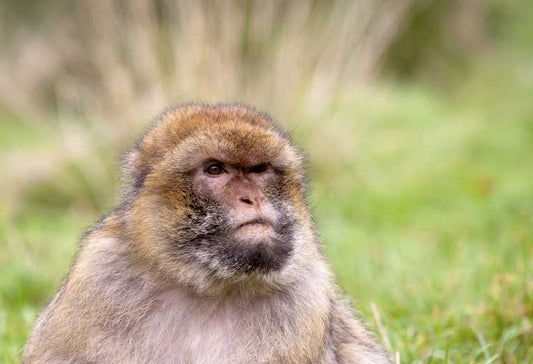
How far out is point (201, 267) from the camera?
2891mm

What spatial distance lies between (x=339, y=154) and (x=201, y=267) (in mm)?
6001

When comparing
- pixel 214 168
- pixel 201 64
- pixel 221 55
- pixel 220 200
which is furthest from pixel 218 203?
pixel 221 55

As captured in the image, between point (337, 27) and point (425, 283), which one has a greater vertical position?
point (337, 27)

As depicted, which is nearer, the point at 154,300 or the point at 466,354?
the point at 154,300

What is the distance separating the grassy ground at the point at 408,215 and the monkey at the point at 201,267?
1.15 metres

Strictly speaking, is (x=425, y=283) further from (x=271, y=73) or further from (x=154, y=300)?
(x=271, y=73)

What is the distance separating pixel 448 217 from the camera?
753 centimetres

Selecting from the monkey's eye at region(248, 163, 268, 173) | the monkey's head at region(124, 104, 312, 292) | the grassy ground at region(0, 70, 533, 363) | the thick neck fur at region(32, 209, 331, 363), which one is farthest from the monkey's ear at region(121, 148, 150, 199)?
the grassy ground at region(0, 70, 533, 363)

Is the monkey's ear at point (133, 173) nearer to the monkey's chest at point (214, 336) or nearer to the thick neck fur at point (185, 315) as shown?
the thick neck fur at point (185, 315)

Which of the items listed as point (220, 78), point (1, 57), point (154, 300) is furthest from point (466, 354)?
point (1, 57)

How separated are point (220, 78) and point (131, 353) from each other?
18.5 feet

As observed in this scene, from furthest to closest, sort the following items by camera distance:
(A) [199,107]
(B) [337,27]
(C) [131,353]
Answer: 1. (B) [337,27]
2. (A) [199,107]
3. (C) [131,353]

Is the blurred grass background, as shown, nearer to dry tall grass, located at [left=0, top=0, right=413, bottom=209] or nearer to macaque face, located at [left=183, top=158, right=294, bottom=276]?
dry tall grass, located at [left=0, top=0, right=413, bottom=209]

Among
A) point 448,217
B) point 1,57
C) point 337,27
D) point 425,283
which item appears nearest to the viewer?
point 425,283
